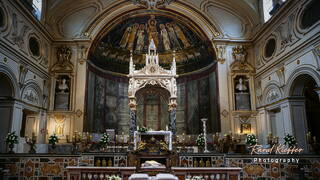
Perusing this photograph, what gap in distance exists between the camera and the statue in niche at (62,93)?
1931 cm

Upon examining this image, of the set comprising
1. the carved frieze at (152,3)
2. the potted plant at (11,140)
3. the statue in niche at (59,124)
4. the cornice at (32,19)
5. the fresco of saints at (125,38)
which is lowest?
the potted plant at (11,140)

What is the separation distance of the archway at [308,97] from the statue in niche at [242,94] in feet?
12.6

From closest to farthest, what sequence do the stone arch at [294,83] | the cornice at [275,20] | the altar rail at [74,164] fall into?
1. the altar rail at [74,164]
2. the stone arch at [294,83]
3. the cornice at [275,20]

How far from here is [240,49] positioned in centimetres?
2041

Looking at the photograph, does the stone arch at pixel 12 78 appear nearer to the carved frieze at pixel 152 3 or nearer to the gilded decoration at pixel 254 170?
the carved frieze at pixel 152 3

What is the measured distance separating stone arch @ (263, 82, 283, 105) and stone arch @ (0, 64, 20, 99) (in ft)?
50.6

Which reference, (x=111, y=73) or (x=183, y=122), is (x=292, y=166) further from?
(x=111, y=73)

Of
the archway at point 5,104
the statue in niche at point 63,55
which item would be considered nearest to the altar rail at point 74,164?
the archway at point 5,104

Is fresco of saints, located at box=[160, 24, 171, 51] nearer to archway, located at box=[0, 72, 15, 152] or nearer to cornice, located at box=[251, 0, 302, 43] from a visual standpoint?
cornice, located at box=[251, 0, 302, 43]

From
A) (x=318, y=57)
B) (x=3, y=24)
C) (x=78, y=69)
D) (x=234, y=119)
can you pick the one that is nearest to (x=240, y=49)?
(x=234, y=119)

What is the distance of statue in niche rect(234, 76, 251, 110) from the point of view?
19.7 m

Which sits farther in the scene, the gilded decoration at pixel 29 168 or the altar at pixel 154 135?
the altar at pixel 154 135

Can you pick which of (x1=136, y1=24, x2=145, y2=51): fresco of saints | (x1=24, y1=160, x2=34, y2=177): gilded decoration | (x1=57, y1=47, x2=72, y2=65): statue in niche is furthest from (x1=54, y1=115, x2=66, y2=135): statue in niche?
(x1=136, y1=24, x2=145, y2=51): fresco of saints

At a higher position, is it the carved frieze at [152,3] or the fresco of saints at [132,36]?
the carved frieze at [152,3]
